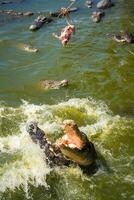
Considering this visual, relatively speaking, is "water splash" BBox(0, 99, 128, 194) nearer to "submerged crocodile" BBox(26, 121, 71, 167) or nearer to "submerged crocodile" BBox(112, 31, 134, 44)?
"submerged crocodile" BBox(26, 121, 71, 167)

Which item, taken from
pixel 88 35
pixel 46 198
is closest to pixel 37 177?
pixel 46 198

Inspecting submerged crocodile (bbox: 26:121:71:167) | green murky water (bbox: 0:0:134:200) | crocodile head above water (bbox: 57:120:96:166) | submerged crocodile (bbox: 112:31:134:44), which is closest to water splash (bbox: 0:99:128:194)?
green murky water (bbox: 0:0:134:200)

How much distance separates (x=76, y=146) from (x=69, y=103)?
16.1ft

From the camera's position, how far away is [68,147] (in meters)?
10.7

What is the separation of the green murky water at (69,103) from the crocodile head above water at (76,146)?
1.92ft

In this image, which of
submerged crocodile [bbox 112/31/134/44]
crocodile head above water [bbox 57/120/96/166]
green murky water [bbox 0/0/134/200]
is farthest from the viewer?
submerged crocodile [bbox 112/31/134/44]

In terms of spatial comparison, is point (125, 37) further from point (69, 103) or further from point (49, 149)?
point (49, 149)

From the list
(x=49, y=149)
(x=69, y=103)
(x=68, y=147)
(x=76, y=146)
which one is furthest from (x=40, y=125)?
(x=76, y=146)

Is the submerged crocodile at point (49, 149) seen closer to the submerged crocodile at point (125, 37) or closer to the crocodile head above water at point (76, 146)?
the crocodile head above water at point (76, 146)

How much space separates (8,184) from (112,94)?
6340mm

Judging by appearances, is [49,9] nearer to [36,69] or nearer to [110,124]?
[36,69]

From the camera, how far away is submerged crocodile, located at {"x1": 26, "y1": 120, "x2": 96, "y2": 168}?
34.6ft

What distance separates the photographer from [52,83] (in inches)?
654

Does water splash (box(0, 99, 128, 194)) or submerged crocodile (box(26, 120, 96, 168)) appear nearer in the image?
submerged crocodile (box(26, 120, 96, 168))
